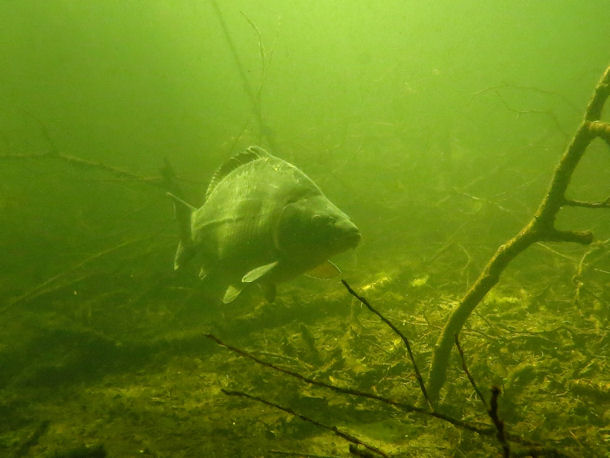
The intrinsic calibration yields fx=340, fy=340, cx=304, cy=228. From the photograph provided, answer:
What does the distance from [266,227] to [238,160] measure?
40.8 inches

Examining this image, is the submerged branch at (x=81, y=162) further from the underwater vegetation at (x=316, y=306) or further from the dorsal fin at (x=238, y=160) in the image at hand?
the dorsal fin at (x=238, y=160)

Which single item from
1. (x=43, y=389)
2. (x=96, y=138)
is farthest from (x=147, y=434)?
(x=96, y=138)

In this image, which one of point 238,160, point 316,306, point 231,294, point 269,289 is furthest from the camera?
point 316,306

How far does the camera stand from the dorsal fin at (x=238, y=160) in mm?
3521

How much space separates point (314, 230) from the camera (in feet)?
9.18

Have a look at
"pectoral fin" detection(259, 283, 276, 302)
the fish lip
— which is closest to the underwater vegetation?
the fish lip

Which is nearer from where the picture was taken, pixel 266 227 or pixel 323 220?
pixel 323 220

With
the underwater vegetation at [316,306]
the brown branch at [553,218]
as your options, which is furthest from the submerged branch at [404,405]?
the brown branch at [553,218]

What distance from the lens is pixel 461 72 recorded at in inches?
1045

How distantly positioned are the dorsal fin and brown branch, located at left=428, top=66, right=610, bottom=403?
92.1 inches

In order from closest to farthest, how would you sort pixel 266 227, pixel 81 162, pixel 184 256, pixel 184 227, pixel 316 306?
pixel 266 227, pixel 184 256, pixel 184 227, pixel 316 306, pixel 81 162

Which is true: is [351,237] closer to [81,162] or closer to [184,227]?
[184,227]

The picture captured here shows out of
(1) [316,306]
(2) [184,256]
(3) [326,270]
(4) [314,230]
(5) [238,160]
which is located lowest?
(1) [316,306]

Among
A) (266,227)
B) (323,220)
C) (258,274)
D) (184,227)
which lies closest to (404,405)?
(323,220)
